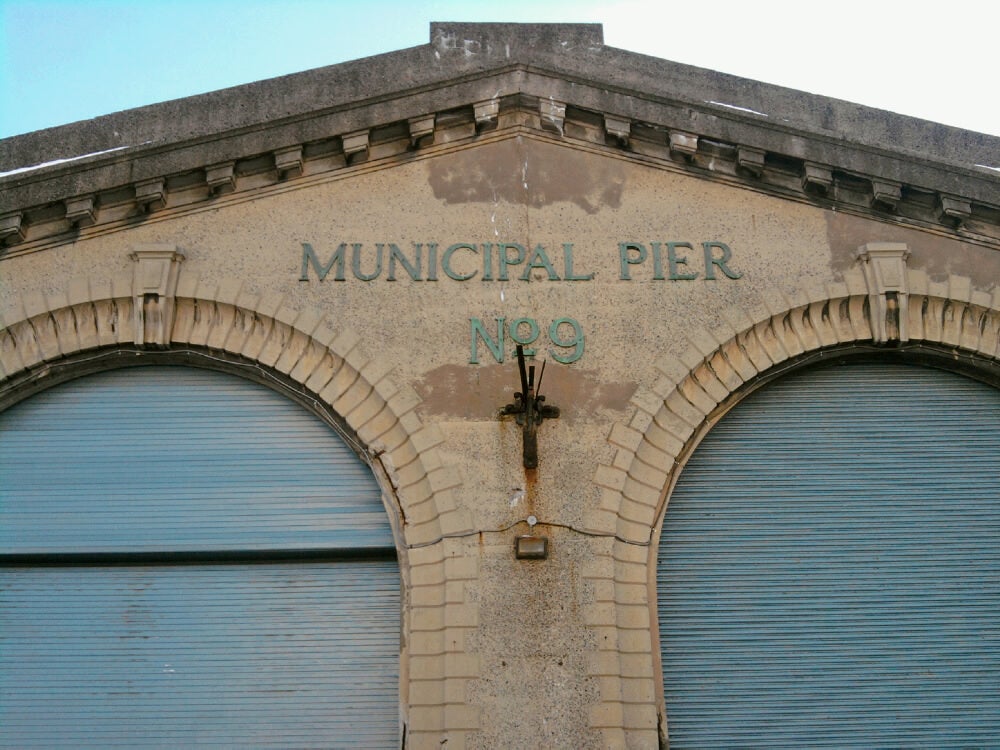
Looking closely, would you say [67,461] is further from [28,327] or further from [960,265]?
[960,265]

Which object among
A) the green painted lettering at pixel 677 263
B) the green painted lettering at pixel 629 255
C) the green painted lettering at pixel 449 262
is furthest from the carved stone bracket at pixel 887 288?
the green painted lettering at pixel 449 262

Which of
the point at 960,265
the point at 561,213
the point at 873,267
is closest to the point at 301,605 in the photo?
the point at 561,213

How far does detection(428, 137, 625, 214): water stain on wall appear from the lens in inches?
436

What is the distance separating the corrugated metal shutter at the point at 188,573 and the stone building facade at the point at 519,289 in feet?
0.67

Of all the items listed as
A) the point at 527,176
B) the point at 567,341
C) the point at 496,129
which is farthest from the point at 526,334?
the point at 496,129

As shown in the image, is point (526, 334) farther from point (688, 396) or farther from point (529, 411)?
point (688, 396)

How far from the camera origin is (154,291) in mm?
10562

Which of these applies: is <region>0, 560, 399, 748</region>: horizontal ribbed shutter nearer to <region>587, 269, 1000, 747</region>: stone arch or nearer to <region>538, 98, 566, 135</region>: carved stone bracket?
<region>587, 269, 1000, 747</region>: stone arch

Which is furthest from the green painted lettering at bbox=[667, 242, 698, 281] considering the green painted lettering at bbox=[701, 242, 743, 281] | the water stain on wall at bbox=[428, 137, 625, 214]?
the water stain on wall at bbox=[428, 137, 625, 214]

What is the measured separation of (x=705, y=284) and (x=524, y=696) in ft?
13.8

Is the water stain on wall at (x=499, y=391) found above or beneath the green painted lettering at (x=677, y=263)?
beneath

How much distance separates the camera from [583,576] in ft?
31.1

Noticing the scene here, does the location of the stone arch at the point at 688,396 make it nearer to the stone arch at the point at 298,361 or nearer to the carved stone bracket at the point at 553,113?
the stone arch at the point at 298,361

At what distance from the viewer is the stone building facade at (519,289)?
32.4 ft
